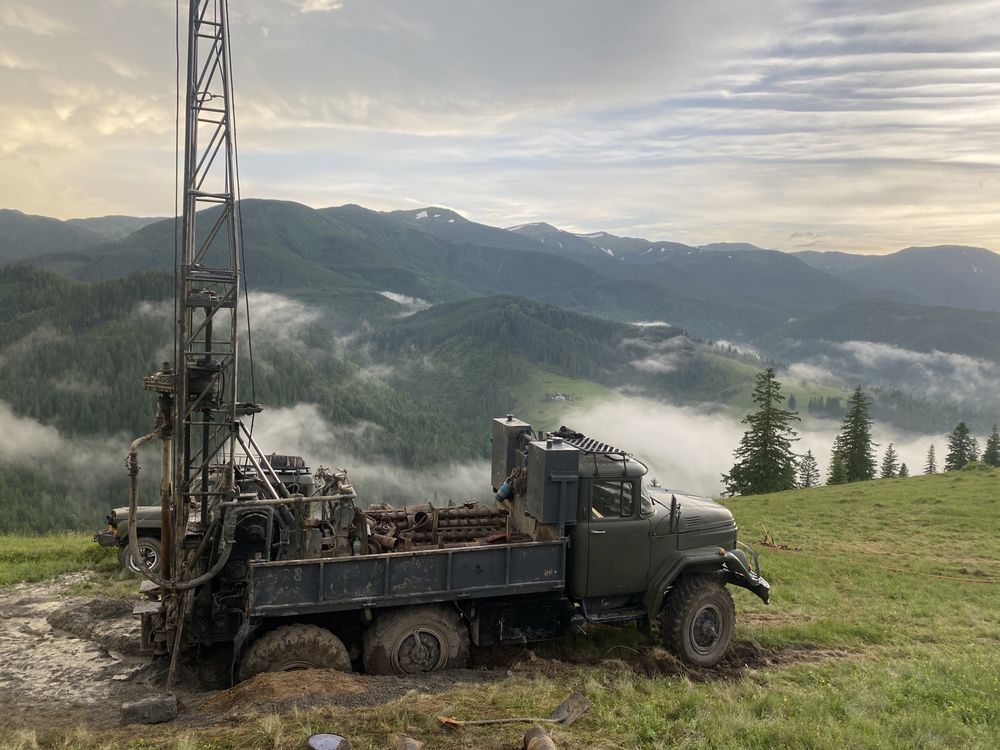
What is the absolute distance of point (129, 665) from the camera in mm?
9898

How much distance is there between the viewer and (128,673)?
963 cm

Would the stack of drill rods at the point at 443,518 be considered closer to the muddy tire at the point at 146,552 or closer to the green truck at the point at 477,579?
the green truck at the point at 477,579

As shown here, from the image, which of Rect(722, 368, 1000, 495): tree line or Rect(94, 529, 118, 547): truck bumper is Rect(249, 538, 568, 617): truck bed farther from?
Rect(722, 368, 1000, 495): tree line

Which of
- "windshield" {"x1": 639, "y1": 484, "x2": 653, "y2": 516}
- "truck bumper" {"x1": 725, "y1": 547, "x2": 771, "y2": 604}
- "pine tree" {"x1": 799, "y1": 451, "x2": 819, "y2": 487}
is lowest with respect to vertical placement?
"pine tree" {"x1": 799, "y1": 451, "x2": 819, "y2": 487}

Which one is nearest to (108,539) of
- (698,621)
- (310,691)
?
(310,691)

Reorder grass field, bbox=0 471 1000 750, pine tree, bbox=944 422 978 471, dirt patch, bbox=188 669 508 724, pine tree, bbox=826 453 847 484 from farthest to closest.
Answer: pine tree, bbox=944 422 978 471 < pine tree, bbox=826 453 847 484 < dirt patch, bbox=188 669 508 724 < grass field, bbox=0 471 1000 750

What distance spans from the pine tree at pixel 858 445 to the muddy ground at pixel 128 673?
4753cm

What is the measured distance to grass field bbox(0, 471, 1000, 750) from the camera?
6.99 m

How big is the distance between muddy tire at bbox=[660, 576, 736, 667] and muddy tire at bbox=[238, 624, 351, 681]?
5.03 metres

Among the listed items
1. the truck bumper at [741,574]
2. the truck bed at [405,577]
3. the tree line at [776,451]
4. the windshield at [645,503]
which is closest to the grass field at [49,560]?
the truck bed at [405,577]

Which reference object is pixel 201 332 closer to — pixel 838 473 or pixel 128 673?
pixel 128 673

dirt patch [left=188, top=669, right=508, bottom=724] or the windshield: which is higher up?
the windshield

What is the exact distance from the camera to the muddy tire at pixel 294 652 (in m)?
8.87

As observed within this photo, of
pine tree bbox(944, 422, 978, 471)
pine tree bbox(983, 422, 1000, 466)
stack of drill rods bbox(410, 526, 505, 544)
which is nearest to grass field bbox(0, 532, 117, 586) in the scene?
stack of drill rods bbox(410, 526, 505, 544)
